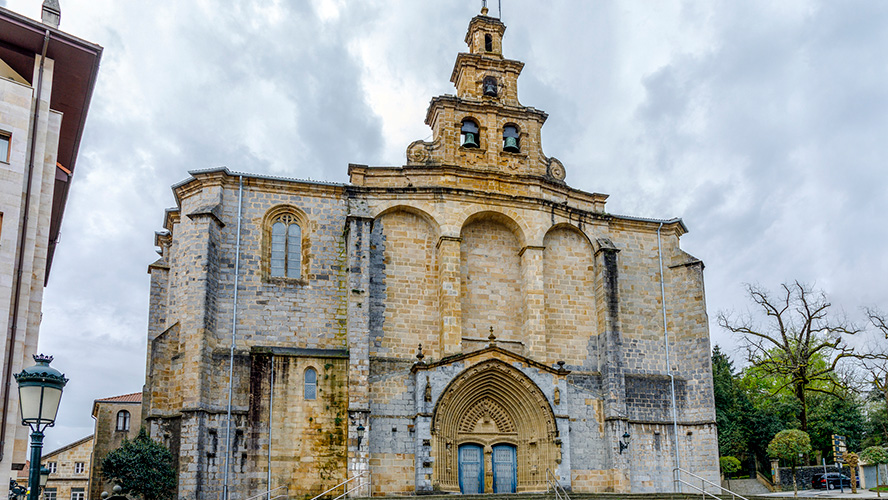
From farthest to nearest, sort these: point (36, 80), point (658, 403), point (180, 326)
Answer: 1. point (658, 403)
2. point (180, 326)
3. point (36, 80)

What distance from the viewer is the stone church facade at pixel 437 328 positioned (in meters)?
24.3

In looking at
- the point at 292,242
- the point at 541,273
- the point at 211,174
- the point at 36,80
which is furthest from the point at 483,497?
the point at 36,80

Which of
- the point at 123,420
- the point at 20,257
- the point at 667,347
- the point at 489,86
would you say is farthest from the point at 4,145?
the point at 123,420

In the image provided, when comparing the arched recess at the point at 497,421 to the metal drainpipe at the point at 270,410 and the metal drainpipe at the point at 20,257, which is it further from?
the metal drainpipe at the point at 20,257

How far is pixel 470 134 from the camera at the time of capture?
1161 inches

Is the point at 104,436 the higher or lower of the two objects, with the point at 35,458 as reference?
higher

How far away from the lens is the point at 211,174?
86.1ft

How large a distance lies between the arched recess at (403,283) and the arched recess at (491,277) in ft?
3.87

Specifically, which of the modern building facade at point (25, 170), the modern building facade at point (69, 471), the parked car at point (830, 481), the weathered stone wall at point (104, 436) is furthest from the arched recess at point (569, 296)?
the modern building facade at point (69, 471)

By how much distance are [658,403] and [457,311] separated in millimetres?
8310

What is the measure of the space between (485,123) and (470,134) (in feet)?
2.38

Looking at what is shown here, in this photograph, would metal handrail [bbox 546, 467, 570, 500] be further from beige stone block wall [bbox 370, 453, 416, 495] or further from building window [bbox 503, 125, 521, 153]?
building window [bbox 503, 125, 521, 153]

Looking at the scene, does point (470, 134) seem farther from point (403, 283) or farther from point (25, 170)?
point (25, 170)

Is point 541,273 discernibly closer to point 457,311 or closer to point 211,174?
point 457,311
